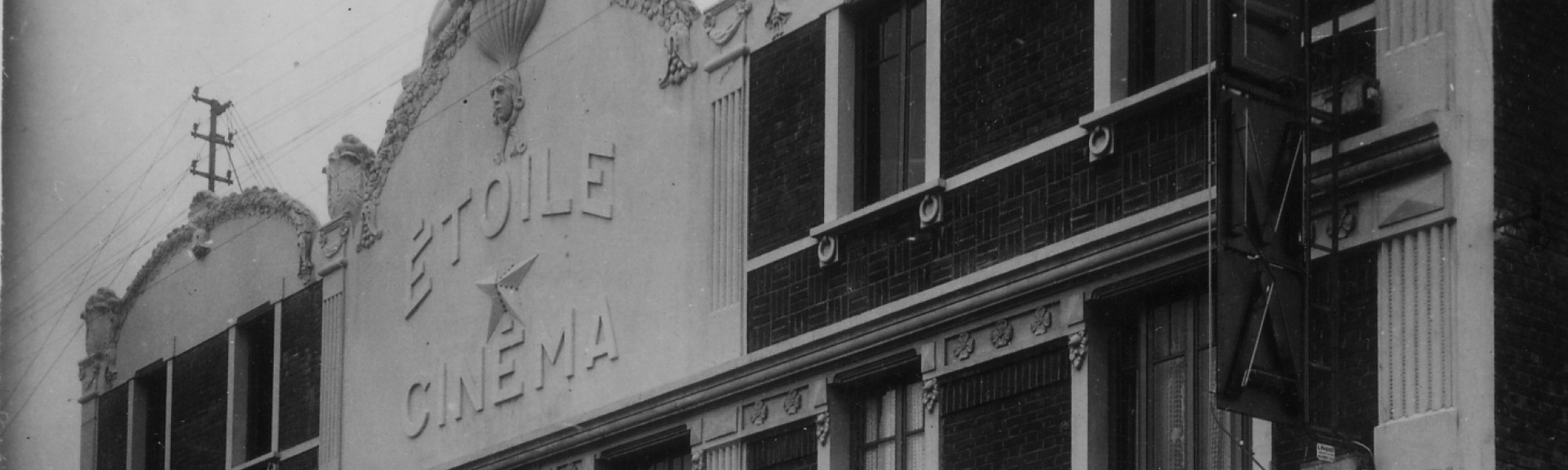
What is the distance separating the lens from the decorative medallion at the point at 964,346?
2333cm

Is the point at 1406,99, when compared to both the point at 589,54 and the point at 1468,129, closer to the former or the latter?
the point at 1468,129

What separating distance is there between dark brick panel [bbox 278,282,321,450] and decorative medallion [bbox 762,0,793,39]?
8765mm

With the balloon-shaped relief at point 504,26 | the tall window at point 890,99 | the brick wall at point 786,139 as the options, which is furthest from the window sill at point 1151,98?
the balloon-shaped relief at point 504,26

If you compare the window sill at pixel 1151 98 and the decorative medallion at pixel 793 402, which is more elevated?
the window sill at pixel 1151 98

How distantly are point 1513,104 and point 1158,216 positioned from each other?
280cm

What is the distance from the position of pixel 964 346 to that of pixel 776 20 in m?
4.61

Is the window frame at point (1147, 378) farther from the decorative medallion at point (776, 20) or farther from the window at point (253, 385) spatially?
the window at point (253, 385)

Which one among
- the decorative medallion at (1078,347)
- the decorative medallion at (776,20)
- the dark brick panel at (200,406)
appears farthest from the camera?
the dark brick panel at (200,406)

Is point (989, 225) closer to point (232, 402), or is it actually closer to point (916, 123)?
point (916, 123)

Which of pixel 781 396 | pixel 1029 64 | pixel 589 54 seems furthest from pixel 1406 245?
pixel 589 54

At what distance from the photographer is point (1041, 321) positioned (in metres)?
22.7

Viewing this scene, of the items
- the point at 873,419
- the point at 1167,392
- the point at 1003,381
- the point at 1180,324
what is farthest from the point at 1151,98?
the point at 873,419

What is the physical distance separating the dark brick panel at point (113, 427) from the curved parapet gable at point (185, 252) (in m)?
0.24

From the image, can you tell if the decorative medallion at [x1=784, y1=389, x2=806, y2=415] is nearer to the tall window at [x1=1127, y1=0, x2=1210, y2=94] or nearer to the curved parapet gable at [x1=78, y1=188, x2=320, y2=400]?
the tall window at [x1=1127, y1=0, x2=1210, y2=94]
